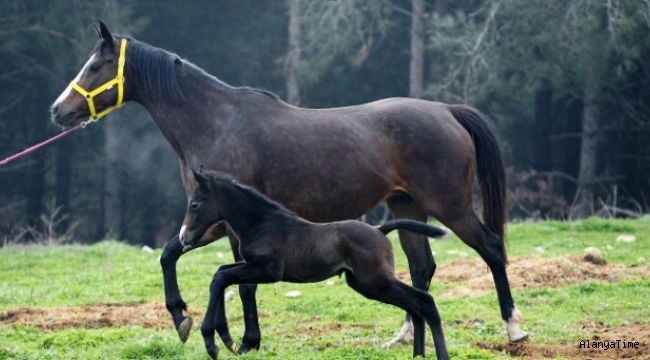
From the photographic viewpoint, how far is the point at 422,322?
277 inches

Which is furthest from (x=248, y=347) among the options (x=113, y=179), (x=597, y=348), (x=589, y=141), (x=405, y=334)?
(x=113, y=179)

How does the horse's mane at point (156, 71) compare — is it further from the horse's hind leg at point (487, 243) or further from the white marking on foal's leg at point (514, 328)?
the white marking on foal's leg at point (514, 328)

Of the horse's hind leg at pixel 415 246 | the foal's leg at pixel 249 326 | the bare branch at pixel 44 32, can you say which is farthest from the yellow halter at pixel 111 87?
the bare branch at pixel 44 32

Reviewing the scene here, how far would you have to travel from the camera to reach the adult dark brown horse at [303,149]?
795cm

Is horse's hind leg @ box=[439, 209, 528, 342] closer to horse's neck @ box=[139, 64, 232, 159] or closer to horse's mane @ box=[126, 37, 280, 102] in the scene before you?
horse's mane @ box=[126, 37, 280, 102]

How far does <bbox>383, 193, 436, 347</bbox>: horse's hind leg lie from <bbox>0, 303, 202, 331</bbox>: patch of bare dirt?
2.29 m

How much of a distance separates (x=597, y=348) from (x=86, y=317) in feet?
15.1

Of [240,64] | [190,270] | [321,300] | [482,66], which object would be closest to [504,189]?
[321,300]

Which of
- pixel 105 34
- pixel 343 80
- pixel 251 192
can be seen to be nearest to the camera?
pixel 251 192

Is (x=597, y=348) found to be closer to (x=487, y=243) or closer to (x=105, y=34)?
(x=487, y=243)

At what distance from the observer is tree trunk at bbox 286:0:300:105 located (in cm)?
2479

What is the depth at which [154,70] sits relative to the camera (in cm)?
830

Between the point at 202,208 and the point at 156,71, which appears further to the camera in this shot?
the point at 156,71

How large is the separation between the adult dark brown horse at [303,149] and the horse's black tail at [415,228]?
1.25 m
